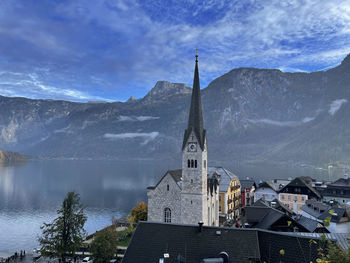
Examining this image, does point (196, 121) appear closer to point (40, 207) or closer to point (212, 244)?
point (212, 244)

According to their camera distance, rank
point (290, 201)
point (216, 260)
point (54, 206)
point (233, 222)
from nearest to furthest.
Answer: point (216, 260), point (233, 222), point (290, 201), point (54, 206)

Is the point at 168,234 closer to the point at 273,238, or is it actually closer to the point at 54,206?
the point at 273,238

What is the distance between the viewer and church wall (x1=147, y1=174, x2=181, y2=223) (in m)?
46.9

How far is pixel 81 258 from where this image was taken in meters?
43.8

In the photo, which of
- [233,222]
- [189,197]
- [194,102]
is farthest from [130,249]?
[233,222]

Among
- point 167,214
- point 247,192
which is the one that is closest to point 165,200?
point 167,214

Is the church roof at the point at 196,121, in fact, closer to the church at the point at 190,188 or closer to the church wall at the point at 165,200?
the church at the point at 190,188

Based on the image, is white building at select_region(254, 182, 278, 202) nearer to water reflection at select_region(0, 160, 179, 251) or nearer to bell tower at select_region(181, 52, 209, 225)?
bell tower at select_region(181, 52, 209, 225)

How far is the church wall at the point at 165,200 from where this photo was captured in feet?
154

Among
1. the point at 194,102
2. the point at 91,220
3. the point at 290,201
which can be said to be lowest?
the point at 91,220

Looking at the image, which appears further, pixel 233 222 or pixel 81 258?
pixel 233 222

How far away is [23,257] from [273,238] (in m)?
41.4

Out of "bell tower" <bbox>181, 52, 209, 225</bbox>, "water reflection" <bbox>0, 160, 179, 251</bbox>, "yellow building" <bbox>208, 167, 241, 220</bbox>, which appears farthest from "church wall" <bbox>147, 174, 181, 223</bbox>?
"water reflection" <bbox>0, 160, 179, 251</bbox>

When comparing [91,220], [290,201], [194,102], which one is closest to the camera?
[194,102]
